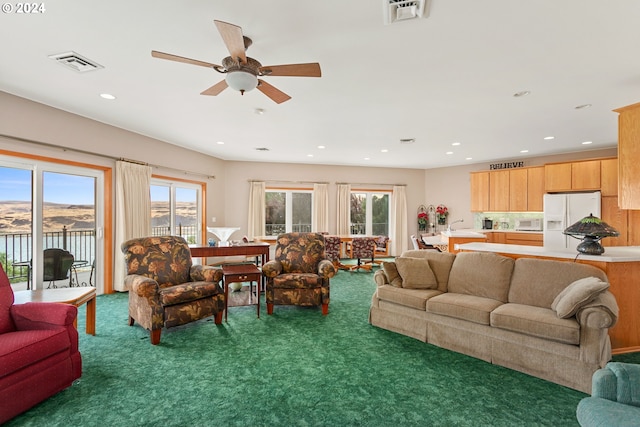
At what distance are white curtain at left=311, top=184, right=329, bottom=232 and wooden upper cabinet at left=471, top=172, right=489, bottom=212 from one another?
12.8ft

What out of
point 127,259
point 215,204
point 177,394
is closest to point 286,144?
point 215,204

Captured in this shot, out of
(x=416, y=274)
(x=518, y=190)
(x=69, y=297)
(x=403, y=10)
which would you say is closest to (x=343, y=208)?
(x=518, y=190)

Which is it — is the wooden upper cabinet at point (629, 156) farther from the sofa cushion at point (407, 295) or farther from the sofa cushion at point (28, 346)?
the sofa cushion at point (28, 346)

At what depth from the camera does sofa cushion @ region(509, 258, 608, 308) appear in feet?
9.17

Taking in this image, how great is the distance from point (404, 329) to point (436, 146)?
4.17 m

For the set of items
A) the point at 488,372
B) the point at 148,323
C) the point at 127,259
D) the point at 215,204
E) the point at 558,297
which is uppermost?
the point at 215,204

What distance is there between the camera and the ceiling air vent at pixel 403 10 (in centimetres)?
195

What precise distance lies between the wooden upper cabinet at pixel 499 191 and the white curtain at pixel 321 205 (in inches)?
167

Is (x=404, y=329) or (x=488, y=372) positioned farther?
(x=404, y=329)

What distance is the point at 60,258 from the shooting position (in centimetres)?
429

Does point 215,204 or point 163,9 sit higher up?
point 163,9

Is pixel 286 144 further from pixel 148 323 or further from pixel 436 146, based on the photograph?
pixel 148 323

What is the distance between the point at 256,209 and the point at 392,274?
5.04 m

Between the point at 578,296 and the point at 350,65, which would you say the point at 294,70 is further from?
the point at 578,296
